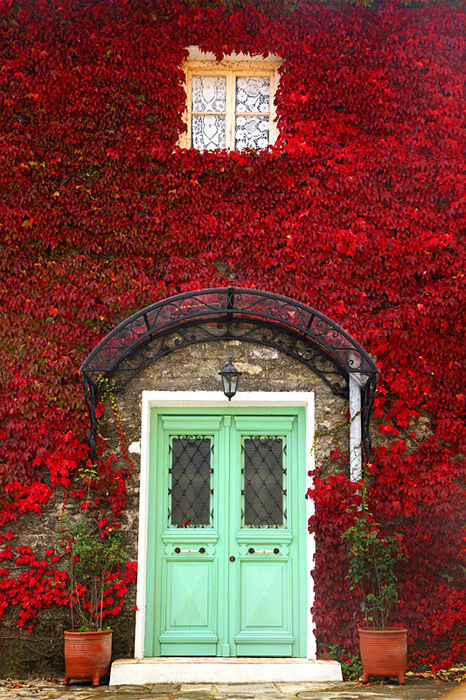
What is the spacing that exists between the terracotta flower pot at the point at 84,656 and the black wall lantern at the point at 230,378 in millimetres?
2174

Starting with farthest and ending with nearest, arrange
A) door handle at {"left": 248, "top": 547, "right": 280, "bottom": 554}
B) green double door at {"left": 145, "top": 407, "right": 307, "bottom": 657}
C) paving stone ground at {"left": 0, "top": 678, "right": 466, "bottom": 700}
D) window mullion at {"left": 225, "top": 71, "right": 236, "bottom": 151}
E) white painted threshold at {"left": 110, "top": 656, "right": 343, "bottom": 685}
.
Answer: window mullion at {"left": 225, "top": 71, "right": 236, "bottom": 151}, door handle at {"left": 248, "top": 547, "right": 280, "bottom": 554}, green double door at {"left": 145, "top": 407, "right": 307, "bottom": 657}, white painted threshold at {"left": 110, "top": 656, "right": 343, "bottom": 685}, paving stone ground at {"left": 0, "top": 678, "right": 466, "bottom": 700}

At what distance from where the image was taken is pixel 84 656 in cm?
527

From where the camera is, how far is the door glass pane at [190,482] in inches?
242

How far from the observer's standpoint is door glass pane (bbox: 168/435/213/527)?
6.14 metres

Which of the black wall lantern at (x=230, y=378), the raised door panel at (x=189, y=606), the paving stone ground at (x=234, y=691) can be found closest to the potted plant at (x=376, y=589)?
the paving stone ground at (x=234, y=691)

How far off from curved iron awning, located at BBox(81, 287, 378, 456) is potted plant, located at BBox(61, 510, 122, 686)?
0.67 meters

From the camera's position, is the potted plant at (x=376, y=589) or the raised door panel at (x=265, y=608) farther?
the raised door panel at (x=265, y=608)

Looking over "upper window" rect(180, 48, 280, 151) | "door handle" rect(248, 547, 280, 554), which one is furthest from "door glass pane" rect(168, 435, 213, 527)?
"upper window" rect(180, 48, 280, 151)

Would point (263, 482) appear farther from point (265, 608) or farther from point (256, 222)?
point (256, 222)

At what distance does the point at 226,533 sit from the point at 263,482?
553 millimetres

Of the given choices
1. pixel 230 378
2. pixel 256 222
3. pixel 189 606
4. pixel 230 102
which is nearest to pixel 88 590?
pixel 189 606

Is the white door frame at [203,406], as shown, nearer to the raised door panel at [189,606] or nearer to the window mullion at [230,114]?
the raised door panel at [189,606]

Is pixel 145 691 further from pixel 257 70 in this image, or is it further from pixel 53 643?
pixel 257 70

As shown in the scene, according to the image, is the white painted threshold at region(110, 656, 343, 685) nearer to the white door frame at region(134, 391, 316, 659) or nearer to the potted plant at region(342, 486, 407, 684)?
the white door frame at region(134, 391, 316, 659)
